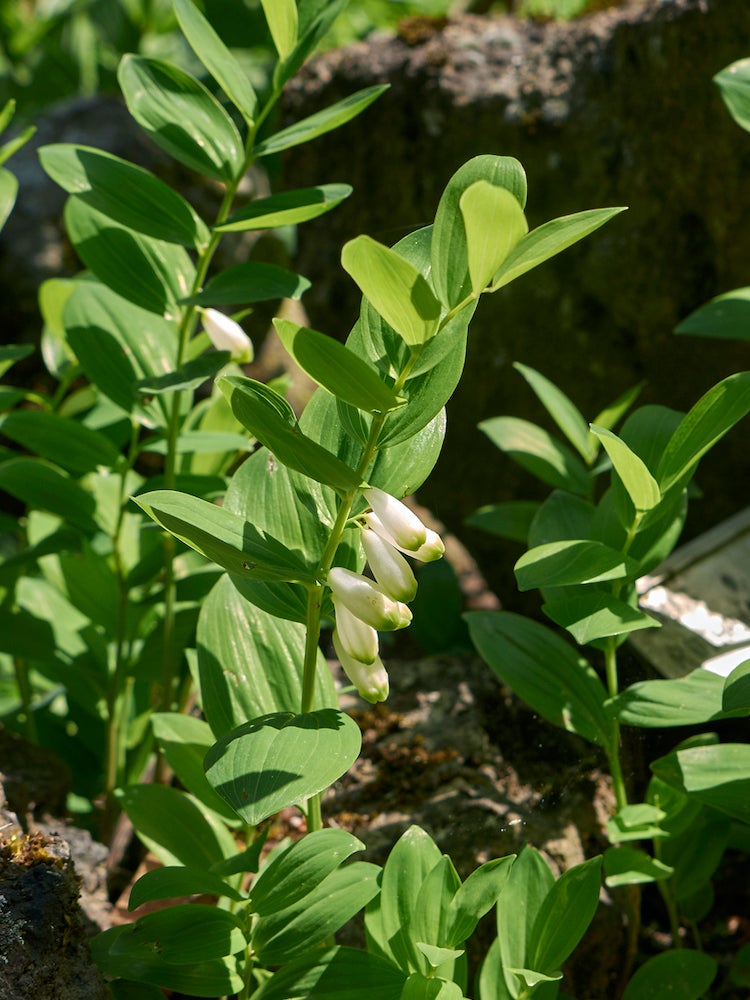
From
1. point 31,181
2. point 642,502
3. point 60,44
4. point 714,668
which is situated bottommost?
point 714,668

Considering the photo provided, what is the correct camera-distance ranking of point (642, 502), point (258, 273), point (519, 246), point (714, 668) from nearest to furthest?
point (519, 246), point (642, 502), point (258, 273), point (714, 668)

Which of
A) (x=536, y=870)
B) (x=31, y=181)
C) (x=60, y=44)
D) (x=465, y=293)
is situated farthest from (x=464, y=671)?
(x=60, y=44)

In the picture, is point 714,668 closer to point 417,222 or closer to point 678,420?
point 678,420

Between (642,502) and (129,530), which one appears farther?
(129,530)

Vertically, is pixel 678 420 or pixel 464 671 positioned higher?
pixel 678 420

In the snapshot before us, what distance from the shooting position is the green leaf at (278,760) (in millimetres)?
668

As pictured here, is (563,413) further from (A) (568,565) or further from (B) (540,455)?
(A) (568,565)

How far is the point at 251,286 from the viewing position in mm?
990

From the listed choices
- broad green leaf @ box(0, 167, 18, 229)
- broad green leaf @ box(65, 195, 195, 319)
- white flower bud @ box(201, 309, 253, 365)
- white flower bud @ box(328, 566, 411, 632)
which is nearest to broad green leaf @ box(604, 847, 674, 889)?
white flower bud @ box(328, 566, 411, 632)

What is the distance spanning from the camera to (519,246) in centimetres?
65

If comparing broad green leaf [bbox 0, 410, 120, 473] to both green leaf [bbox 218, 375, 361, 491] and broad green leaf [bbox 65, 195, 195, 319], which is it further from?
green leaf [bbox 218, 375, 361, 491]

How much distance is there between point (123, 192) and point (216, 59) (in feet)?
0.56

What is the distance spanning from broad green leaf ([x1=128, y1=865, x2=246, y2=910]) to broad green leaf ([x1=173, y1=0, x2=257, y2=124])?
2.50ft

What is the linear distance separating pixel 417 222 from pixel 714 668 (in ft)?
4.13
